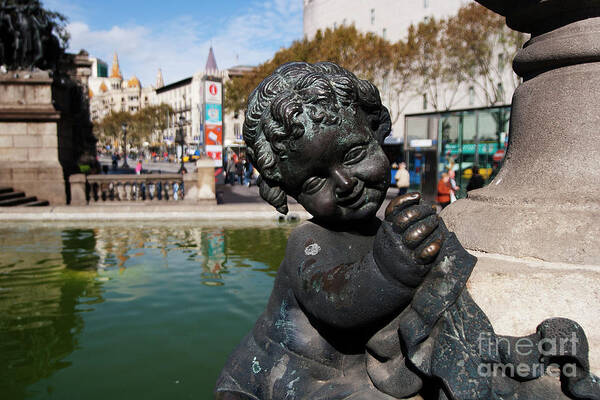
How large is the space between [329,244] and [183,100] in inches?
4131

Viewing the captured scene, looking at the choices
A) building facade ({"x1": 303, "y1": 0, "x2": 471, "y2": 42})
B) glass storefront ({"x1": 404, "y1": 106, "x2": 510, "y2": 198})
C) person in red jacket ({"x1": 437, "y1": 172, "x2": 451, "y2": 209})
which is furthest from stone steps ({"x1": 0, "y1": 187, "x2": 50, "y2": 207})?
building facade ({"x1": 303, "y1": 0, "x2": 471, "y2": 42})

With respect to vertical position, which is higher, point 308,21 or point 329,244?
point 308,21

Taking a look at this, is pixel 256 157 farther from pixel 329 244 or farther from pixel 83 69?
pixel 83 69

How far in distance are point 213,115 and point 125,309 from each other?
1524 centimetres

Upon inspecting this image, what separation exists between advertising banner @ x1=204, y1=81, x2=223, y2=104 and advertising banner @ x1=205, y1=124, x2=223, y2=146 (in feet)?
3.39

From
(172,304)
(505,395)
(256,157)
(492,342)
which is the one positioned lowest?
(172,304)

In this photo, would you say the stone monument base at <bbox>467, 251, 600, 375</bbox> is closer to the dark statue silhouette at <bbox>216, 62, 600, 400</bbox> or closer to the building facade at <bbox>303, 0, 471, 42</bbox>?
the dark statue silhouette at <bbox>216, 62, 600, 400</bbox>

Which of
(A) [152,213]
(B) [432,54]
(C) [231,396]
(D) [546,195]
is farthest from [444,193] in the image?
(B) [432,54]

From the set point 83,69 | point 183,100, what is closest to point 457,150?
point 83,69

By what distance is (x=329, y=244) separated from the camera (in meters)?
1.50

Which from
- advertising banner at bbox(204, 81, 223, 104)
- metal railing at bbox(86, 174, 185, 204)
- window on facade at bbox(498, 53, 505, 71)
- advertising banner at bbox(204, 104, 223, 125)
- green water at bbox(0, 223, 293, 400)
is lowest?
green water at bbox(0, 223, 293, 400)

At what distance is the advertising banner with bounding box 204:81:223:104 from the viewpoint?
19.2 metres

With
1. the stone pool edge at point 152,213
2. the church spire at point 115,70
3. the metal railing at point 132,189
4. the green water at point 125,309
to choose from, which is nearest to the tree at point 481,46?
the metal railing at point 132,189

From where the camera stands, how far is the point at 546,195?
5.28 ft
